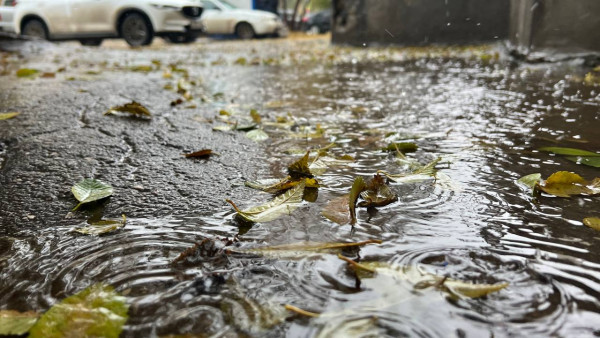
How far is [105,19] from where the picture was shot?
1139cm

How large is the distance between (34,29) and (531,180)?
1371 centimetres

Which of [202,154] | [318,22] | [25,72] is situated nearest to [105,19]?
[25,72]

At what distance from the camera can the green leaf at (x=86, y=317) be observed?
2.31 ft

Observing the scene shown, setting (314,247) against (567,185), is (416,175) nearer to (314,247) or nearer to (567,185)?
(567,185)

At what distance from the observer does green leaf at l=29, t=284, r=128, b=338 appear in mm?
705

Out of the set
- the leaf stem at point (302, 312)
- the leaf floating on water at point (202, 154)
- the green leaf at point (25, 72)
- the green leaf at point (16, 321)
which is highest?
the green leaf at point (25, 72)

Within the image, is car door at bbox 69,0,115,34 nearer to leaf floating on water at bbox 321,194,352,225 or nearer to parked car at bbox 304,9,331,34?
leaf floating on water at bbox 321,194,352,225

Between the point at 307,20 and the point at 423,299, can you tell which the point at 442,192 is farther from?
the point at 307,20

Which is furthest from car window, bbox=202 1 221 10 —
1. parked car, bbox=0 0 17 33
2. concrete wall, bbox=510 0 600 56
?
concrete wall, bbox=510 0 600 56

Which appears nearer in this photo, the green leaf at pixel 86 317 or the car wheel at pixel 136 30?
the green leaf at pixel 86 317

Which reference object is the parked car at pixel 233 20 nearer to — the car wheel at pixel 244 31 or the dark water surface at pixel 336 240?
the car wheel at pixel 244 31

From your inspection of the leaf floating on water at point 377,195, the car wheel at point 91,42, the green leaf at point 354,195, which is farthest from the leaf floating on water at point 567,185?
the car wheel at point 91,42

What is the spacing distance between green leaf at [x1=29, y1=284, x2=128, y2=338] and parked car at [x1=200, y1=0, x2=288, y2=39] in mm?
16647

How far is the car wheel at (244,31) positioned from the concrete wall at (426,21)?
7173 millimetres
